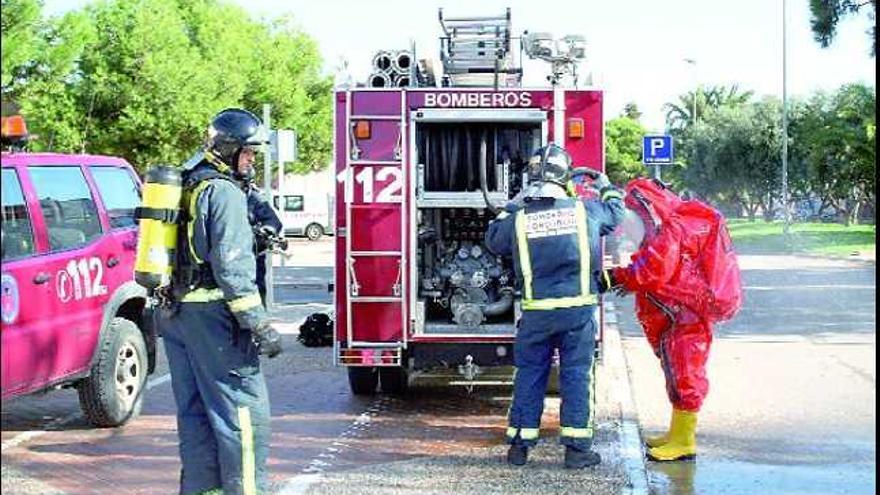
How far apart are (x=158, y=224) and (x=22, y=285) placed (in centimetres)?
194

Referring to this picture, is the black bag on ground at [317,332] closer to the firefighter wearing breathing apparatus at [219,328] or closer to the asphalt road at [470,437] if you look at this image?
the asphalt road at [470,437]

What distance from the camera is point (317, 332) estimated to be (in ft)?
34.5

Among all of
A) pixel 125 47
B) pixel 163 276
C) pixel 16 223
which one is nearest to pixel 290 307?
pixel 16 223

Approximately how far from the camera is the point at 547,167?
7.32m

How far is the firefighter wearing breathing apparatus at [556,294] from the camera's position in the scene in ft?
23.6

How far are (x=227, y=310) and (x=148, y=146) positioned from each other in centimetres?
3322

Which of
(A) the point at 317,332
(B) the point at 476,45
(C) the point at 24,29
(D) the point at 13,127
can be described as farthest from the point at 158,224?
(C) the point at 24,29

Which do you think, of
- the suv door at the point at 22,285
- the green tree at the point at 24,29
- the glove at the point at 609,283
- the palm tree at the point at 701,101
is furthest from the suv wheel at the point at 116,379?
the palm tree at the point at 701,101

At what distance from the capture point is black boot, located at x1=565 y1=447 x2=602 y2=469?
7.23 m

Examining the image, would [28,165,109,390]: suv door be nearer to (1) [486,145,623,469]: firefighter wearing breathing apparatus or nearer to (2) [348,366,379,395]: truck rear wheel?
(2) [348,366,379,395]: truck rear wheel

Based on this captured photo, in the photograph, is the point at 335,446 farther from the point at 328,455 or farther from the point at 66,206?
the point at 66,206

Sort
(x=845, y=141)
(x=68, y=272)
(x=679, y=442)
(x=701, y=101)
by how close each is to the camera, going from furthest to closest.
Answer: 1. (x=701, y=101)
2. (x=845, y=141)
3. (x=68, y=272)
4. (x=679, y=442)

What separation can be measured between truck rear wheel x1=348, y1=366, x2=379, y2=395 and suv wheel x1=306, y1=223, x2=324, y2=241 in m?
34.4

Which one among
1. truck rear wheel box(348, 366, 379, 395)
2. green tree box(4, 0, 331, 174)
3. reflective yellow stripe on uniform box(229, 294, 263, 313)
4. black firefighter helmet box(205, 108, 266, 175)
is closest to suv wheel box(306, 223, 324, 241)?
green tree box(4, 0, 331, 174)
